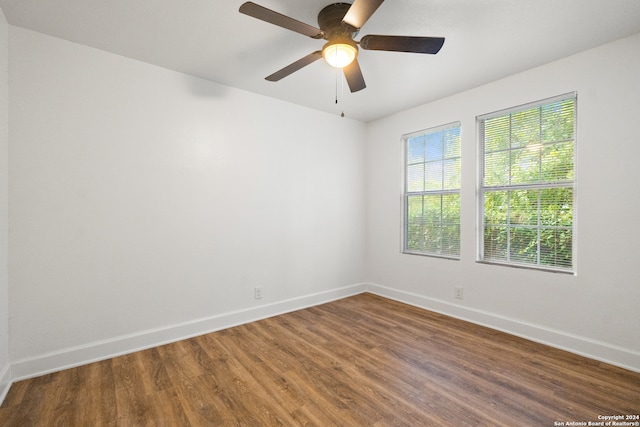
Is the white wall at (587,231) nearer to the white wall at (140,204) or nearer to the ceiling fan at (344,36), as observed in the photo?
the ceiling fan at (344,36)

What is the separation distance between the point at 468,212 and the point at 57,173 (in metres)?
3.98

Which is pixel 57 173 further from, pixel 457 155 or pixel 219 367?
pixel 457 155

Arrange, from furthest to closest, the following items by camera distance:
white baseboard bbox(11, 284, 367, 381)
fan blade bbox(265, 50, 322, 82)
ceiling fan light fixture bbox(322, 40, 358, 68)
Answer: white baseboard bbox(11, 284, 367, 381)
fan blade bbox(265, 50, 322, 82)
ceiling fan light fixture bbox(322, 40, 358, 68)

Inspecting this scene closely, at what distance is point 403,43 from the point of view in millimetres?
1803

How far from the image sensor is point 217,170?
309 cm

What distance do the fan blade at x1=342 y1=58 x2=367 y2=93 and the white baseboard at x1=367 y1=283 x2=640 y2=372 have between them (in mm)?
2702

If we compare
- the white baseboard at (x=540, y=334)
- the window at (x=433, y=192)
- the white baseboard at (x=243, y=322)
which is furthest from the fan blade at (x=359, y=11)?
the white baseboard at (x=540, y=334)

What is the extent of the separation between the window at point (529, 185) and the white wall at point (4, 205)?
4265 millimetres

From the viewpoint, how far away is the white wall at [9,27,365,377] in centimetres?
220

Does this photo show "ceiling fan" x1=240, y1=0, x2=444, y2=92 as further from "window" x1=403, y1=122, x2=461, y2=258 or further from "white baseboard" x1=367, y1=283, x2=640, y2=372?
"white baseboard" x1=367, y1=283, x2=640, y2=372

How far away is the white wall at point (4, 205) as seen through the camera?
6.55 feet

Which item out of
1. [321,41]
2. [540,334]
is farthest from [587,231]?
[321,41]

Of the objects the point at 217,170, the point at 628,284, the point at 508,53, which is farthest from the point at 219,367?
the point at 508,53

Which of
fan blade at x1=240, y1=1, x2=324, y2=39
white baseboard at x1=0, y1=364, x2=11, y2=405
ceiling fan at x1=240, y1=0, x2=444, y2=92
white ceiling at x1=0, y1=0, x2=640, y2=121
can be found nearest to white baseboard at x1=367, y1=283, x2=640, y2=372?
white ceiling at x1=0, y1=0, x2=640, y2=121
